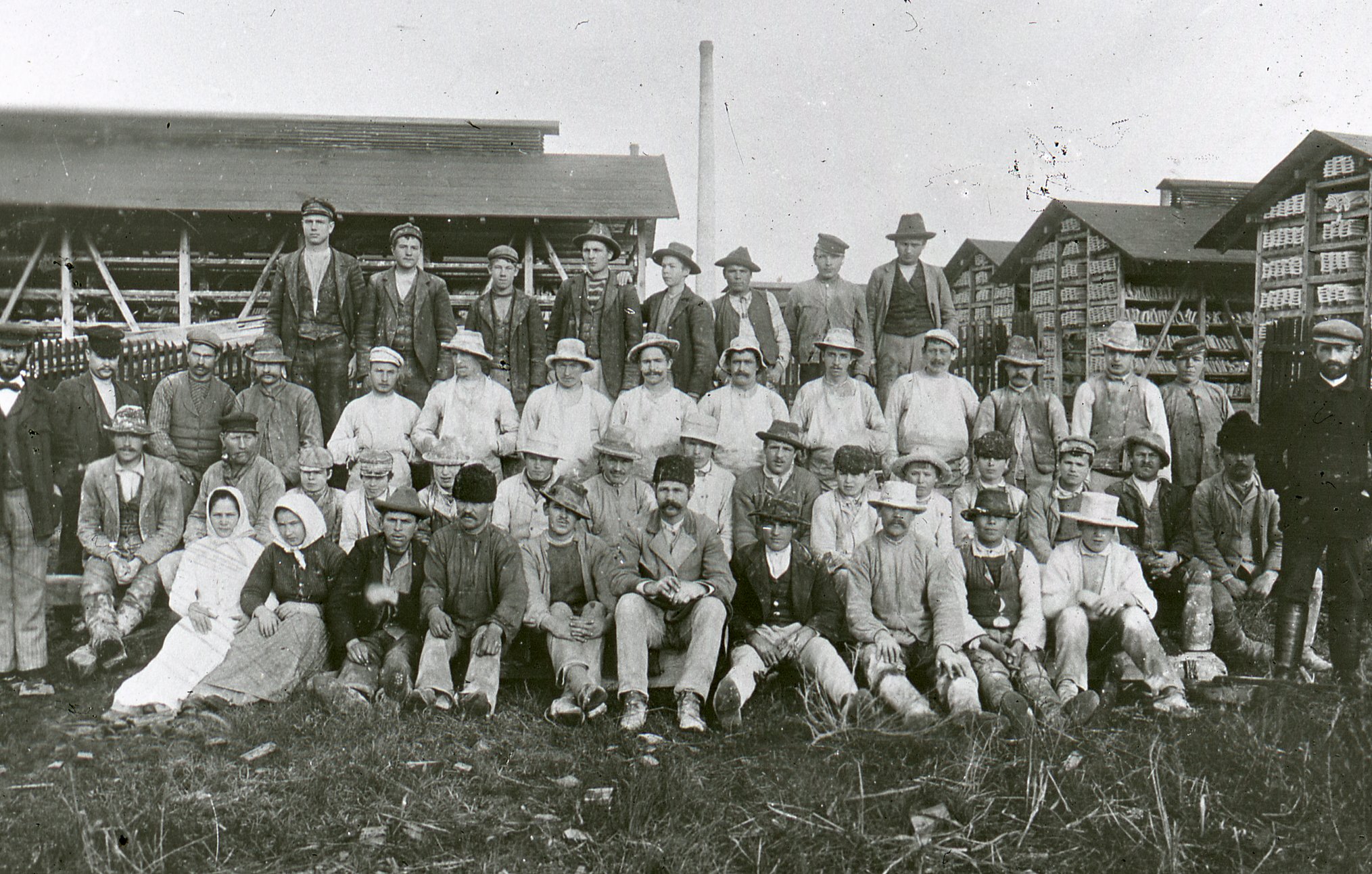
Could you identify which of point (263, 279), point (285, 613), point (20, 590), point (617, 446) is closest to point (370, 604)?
point (285, 613)

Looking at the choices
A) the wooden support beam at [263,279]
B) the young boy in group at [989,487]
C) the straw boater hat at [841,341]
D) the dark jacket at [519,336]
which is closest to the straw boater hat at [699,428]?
the straw boater hat at [841,341]

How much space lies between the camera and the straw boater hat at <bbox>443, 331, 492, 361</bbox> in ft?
25.0

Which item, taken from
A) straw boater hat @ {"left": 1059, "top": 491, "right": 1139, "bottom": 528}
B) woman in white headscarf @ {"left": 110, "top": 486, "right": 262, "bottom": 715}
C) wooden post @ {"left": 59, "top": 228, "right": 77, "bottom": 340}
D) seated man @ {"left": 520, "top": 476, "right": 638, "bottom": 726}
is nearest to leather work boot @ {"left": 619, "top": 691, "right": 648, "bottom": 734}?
seated man @ {"left": 520, "top": 476, "right": 638, "bottom": 726}

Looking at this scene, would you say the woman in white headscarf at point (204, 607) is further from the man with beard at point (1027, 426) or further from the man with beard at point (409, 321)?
the man with beard at point (1027, 426)

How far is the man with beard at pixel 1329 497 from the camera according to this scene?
238 inches

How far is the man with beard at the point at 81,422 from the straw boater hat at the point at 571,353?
10.4 ft

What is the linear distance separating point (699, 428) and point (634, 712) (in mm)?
2211

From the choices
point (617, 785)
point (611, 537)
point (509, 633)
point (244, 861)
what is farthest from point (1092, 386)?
point (244, 861)

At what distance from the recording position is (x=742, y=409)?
7.54 metres

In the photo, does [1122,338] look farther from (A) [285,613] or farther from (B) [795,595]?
(A) [285,613]

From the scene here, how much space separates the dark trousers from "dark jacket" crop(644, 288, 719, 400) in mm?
2607

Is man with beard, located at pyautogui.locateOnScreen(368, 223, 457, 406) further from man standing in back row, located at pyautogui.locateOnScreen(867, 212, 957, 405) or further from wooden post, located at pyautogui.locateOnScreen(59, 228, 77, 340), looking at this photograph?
wooden post, located at pyautogui.locateOnScreen(59, 228, 77, 340)

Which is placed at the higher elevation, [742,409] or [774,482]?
[742,409]

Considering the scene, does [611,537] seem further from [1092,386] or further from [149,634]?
[1092,386]
